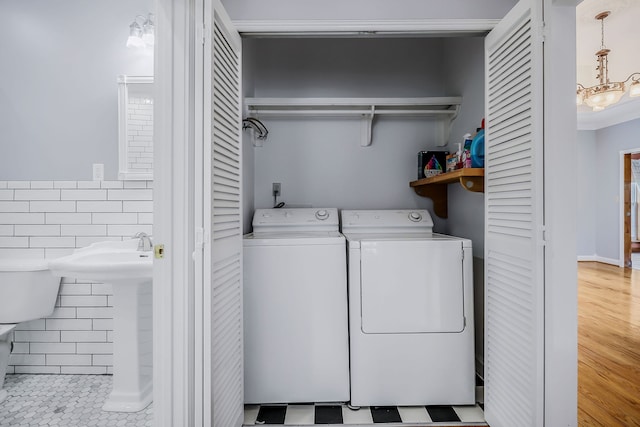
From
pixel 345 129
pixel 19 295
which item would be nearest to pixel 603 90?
pixel 345 129

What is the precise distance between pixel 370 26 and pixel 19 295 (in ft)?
7.71

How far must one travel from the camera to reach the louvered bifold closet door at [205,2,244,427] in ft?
4.51

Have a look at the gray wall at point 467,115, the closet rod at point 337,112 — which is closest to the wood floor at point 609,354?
the gray wall at point 467,115

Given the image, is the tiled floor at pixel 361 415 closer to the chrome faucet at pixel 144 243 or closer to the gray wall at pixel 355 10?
the chrome faucet at pixel 144 243

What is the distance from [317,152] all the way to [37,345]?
2.18 m

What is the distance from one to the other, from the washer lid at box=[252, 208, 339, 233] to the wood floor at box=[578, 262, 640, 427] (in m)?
1.70

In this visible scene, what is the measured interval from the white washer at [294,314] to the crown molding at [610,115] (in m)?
5.50

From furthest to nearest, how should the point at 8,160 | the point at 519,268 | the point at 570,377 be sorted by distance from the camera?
the point at 8,160 < the point at 519,268 < the point at 570,377

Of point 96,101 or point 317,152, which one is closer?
point 96,101

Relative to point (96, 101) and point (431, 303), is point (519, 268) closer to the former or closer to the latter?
point (431, 303)

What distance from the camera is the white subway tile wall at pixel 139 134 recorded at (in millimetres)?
2240

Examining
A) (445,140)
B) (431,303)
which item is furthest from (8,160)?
(445,140)

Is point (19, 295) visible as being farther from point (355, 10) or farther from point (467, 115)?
point (467, 115)

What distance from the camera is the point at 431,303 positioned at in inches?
75.0
